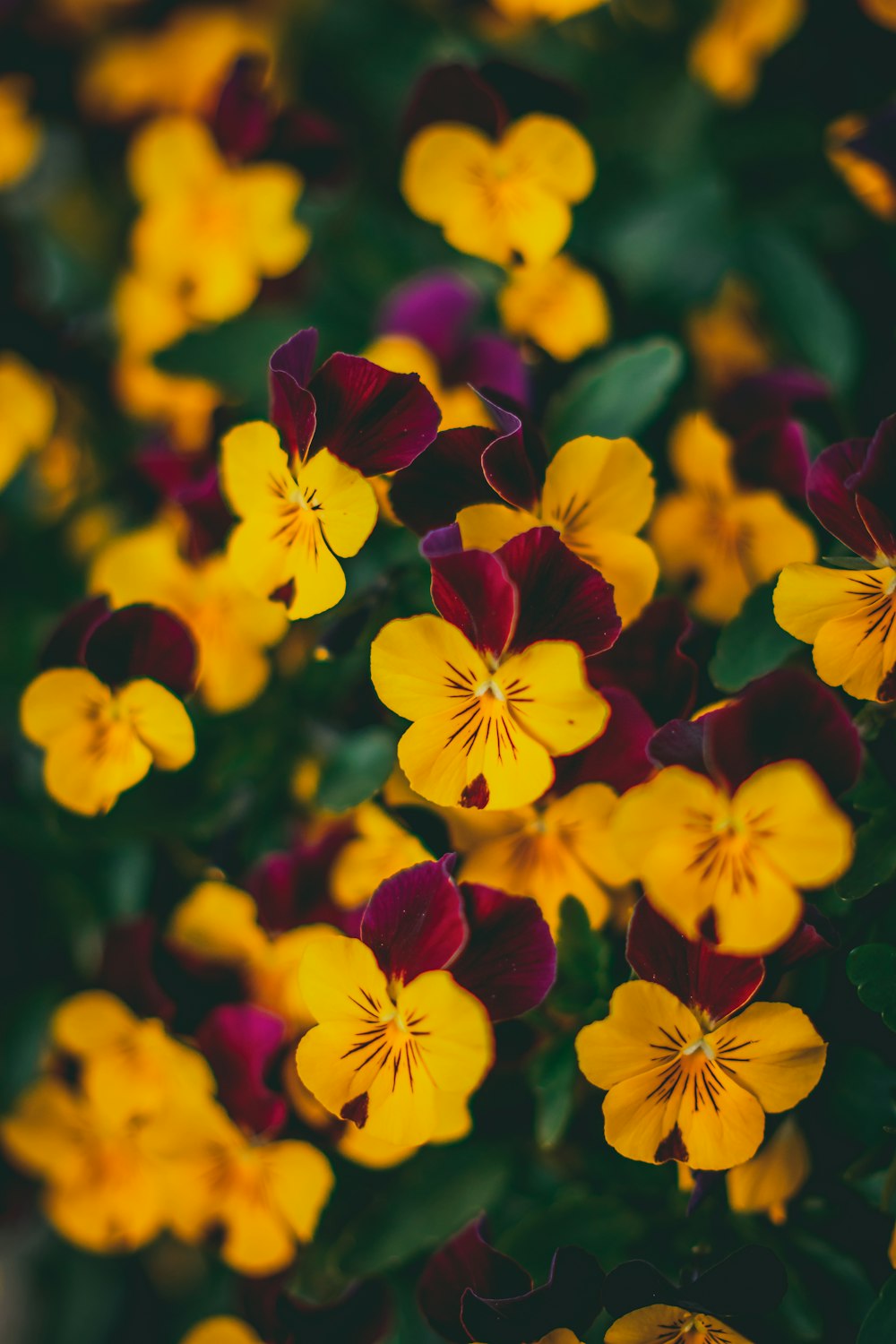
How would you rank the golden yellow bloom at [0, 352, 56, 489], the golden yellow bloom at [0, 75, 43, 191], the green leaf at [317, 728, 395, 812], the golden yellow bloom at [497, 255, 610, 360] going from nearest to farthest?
the green leaf at [317, 728, 395, 812] → the golden yellow bloom at [497, 255, 610, 360] → the golden yellow bloom at [0, 352, 56, 489] → the golden yellow bloom at [0, 75, 43, 191]

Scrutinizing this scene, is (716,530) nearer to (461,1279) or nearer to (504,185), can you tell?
(504,185)

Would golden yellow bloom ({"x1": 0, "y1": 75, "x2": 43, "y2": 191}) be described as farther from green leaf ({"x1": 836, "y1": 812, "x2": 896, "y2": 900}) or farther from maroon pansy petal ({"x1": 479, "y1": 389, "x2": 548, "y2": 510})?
green leaf ({"x1": 836, "y1": 812, "x2": 896, "y2": 900})

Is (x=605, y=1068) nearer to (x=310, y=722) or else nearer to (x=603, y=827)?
(x=603, y=827)

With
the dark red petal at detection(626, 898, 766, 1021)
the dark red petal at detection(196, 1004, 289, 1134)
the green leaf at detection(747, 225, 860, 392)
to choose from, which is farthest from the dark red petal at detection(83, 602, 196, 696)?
the green leaf at detection(747, 225, 860, 392)

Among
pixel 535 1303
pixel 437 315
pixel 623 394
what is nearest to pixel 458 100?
pixel 437 315

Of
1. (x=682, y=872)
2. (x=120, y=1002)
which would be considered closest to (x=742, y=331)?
(x=682, y=872)

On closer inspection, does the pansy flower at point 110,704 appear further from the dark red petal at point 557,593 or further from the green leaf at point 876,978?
the green leaf at point 876,978
